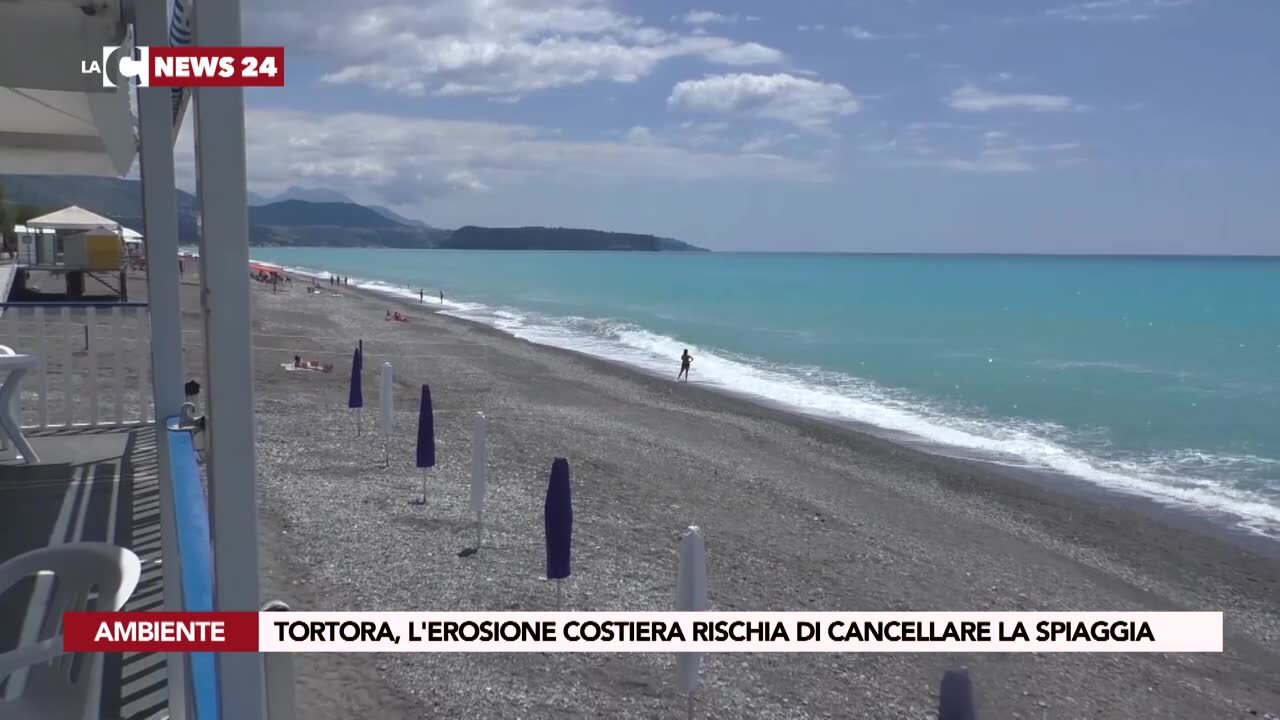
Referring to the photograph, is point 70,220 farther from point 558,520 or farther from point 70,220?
point 558,520

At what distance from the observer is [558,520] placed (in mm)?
6016

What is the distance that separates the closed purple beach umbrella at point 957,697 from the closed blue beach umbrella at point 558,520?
3.78 meters

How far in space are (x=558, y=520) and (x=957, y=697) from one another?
3.99m

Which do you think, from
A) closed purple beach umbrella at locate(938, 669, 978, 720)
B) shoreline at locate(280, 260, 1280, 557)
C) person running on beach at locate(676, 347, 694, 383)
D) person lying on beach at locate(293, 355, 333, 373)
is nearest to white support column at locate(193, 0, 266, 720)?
closed purple beach umbrella at locate(938, 669, 978, 720)

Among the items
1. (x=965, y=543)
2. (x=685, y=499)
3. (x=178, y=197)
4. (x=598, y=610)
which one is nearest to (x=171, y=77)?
(x=178, y=197)

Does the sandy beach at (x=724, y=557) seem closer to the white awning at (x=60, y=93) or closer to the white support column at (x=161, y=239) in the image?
the white support column at (x=161, y=239)

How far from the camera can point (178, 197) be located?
17.2 ft

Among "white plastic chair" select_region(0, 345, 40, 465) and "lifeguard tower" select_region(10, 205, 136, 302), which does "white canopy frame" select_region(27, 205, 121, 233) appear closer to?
"lifeguard tower" select_region(10, 205, 136, 302)

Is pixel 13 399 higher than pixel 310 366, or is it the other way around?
pixel 13 399

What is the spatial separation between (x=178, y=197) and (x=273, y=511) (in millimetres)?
3398

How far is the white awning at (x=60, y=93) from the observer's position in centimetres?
419

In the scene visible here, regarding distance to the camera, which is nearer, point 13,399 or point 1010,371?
point 13,399

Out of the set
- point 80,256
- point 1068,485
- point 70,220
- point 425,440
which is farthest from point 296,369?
point 1068,485

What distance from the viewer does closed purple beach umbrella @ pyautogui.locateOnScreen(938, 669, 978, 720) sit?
224cm
